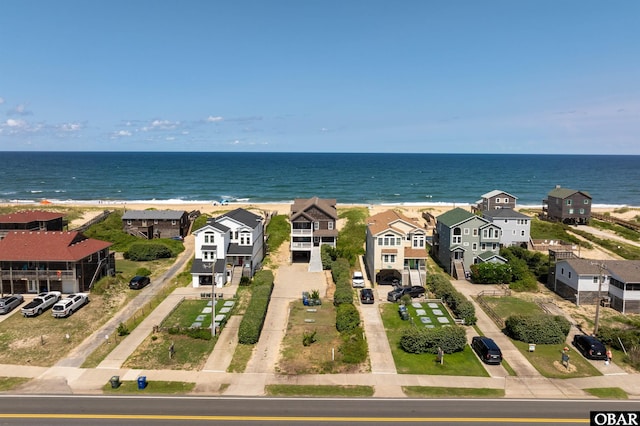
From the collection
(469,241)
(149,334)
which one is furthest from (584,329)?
(149,334)

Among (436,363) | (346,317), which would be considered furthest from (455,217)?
(436,363)

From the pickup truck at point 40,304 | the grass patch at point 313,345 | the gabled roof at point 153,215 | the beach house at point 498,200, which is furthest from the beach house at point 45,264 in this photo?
the beach house at point 498,200

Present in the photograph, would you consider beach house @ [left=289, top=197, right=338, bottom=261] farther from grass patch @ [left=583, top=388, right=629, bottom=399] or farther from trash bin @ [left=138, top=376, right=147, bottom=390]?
grass patch @ [left=583, top=388, right=629, bottom=399]

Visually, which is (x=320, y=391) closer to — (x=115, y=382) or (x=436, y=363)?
(x=436, y=363)

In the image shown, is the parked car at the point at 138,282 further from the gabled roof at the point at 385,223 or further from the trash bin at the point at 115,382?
the gabled roof at the point at 385,223

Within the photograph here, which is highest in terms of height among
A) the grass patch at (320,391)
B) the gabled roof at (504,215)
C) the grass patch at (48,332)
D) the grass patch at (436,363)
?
the gabled roof at (504,215)

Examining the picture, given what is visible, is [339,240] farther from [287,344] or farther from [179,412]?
[179,412]
